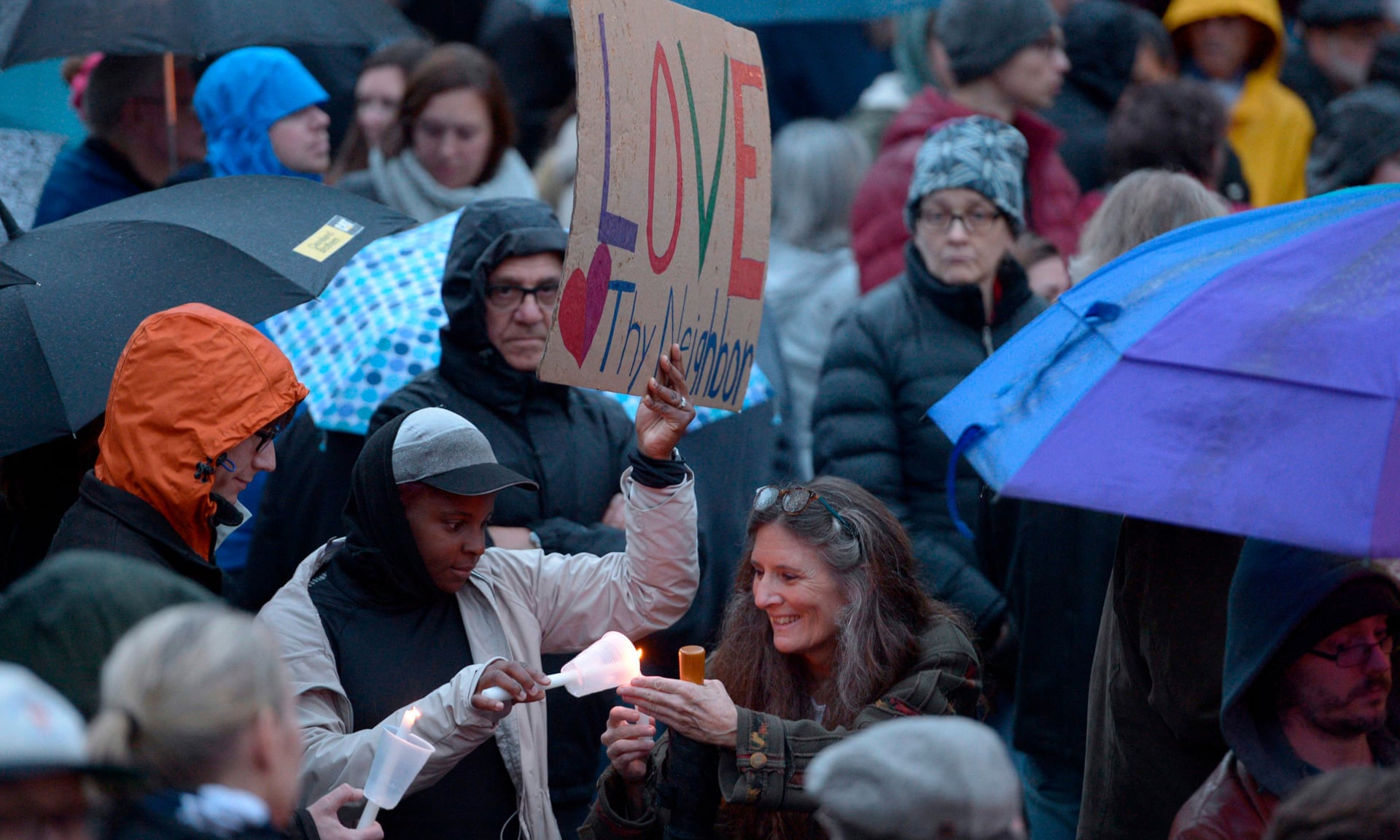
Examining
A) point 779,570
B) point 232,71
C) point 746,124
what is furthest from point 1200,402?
point 232,71

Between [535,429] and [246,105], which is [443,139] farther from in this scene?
[535,429]

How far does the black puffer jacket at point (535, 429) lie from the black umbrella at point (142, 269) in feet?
0.76

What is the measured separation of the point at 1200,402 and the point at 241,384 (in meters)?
1.83

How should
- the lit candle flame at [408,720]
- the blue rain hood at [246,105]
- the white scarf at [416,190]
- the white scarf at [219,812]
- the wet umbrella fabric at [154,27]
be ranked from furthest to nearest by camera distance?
the white scarf at [416,190]
the blue rain hood at [246,105]
the wet umbrella fabric at [154,27]
the lit candle flame at [408,720]
the white scarf at [219,812]

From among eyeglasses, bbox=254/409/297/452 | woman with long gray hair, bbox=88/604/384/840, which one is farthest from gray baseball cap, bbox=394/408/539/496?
woman with long gray hair, bbox=88/604/384/840

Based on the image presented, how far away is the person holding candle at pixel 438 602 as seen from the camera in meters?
3.04

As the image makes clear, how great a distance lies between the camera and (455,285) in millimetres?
3846

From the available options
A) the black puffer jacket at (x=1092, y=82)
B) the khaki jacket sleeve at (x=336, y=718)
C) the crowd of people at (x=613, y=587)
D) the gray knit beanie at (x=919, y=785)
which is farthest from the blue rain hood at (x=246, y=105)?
the gray knit beanie at (x=919, y=785)

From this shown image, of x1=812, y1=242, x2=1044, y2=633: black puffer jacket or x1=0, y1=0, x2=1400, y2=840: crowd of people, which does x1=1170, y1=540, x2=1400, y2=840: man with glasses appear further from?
x1=812, y1=242, x2=1044, y2=633: black puffer jacket

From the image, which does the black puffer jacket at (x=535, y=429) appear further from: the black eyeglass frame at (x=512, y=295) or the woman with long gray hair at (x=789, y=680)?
the woman with long gray hair at (x=789, y=680)

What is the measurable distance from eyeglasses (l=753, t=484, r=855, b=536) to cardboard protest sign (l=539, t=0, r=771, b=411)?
0.25 metres

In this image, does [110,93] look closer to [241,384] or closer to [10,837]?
[241,384]

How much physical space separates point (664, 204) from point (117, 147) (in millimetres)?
2899

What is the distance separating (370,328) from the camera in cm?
429
